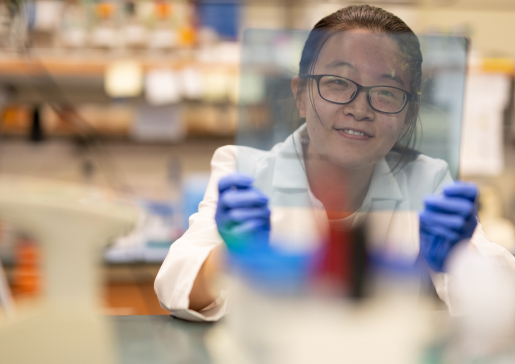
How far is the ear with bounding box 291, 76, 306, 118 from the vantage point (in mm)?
559

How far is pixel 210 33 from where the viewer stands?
186 centimetres

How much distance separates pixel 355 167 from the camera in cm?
53

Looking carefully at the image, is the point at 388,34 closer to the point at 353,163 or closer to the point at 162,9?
the point at 353,163

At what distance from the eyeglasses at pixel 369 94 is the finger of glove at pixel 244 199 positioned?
0.15 metres

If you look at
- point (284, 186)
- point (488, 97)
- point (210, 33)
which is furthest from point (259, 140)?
point (488, 97)

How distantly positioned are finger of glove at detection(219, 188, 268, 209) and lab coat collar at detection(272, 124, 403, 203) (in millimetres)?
35

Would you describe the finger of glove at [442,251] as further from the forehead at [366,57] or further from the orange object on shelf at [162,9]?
the orange object on shelf at [162,9]

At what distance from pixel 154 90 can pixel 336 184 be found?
4.61 feet

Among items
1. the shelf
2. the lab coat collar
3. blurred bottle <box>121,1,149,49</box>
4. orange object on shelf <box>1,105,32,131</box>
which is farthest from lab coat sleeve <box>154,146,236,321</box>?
orange object on shelf <box>1,105,32,131</box>

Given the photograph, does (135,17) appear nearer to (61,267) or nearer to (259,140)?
(259,140)

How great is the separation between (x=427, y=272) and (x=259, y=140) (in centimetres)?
25

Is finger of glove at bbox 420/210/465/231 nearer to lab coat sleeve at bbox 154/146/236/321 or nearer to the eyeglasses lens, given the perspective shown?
the eyeglasses lens

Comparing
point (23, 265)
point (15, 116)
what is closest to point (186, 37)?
point (15, 116)

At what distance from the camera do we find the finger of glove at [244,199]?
0.48 meters
